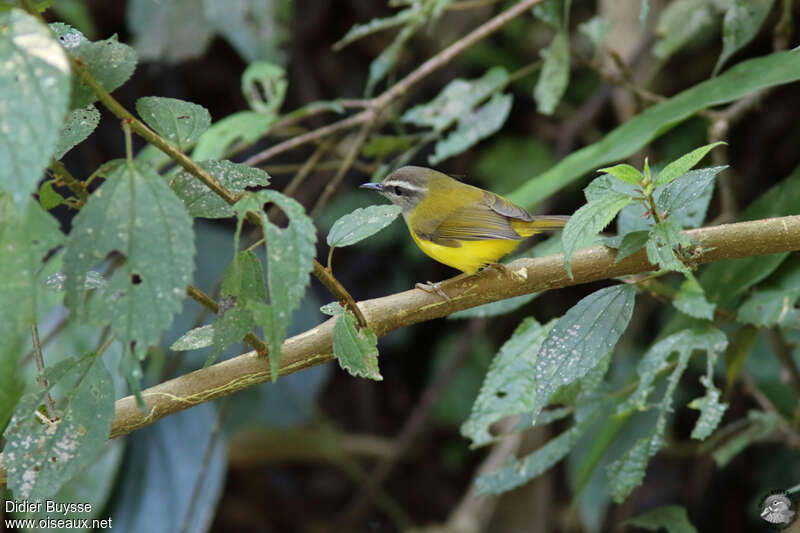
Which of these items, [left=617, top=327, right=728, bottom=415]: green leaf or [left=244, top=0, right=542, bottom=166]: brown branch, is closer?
[left=617, top=327, right=728, bottom=415]: green leaf

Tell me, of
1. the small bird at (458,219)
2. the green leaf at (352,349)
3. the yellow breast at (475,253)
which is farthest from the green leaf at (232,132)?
the green leaf at (352,349)

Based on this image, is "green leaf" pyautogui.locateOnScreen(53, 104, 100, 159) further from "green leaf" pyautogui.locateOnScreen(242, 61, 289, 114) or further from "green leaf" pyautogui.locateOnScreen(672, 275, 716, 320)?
"green leaf" pyautogui.locateOnScreen(242, 61, 289, 114)

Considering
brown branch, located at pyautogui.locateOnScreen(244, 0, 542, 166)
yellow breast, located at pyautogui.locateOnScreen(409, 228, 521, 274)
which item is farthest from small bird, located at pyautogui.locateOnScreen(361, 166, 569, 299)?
brown branch, located at pyautogui.locateOnScreen(244, 0, 542, 166)

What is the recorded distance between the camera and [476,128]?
2949 mm

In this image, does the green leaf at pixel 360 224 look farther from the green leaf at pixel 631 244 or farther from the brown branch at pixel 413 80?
the brown branch at pixel 413 80

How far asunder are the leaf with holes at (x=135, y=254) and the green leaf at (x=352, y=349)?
0.40m

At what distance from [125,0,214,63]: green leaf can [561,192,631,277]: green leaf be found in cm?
279

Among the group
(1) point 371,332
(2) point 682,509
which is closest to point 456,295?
(1) point 371,332

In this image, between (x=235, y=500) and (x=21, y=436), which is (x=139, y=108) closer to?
(x=21, y=436)

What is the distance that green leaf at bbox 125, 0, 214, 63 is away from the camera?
3.77 m

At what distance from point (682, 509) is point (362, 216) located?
4.42 feet

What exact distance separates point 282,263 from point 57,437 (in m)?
0.53

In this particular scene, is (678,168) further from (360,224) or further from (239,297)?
(239,297)

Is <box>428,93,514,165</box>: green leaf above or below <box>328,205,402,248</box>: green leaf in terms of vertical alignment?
below
